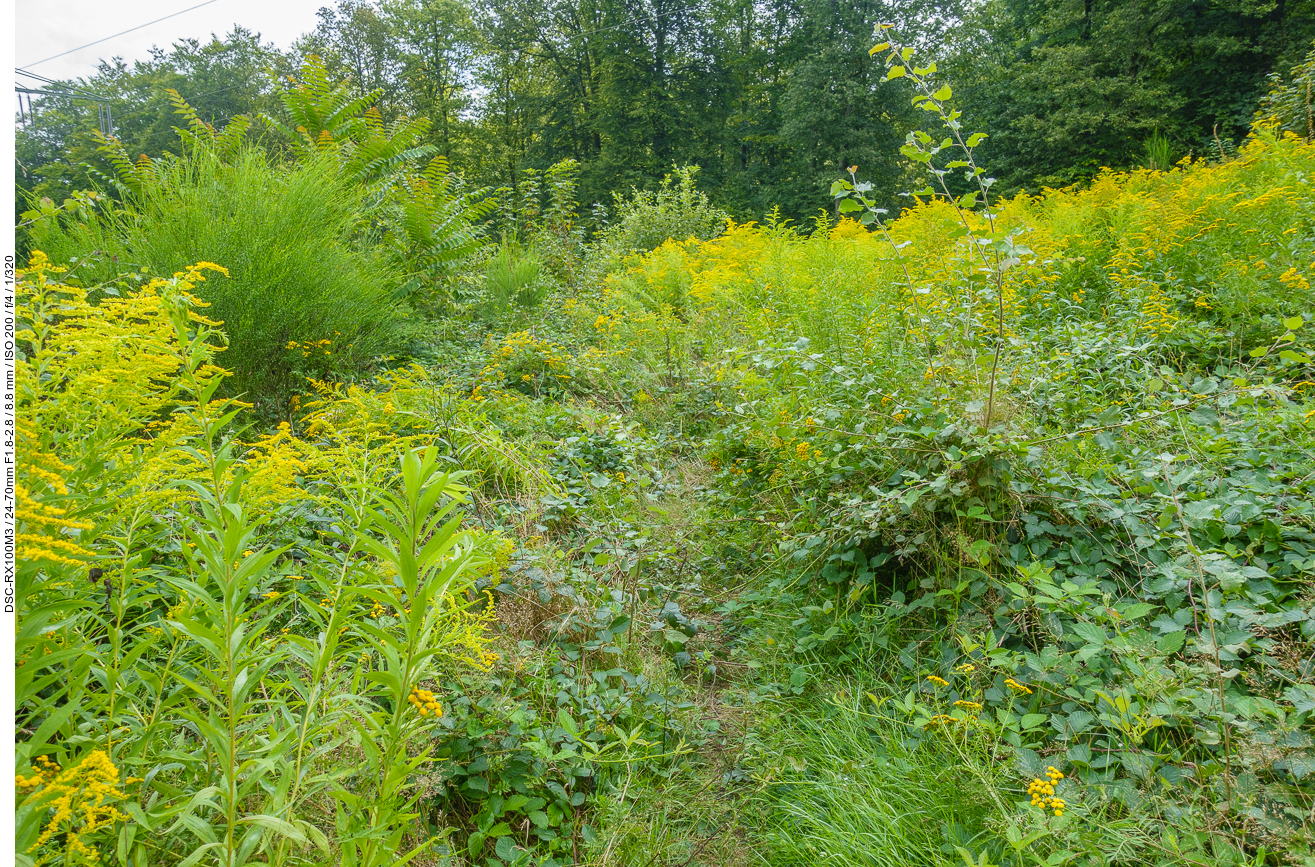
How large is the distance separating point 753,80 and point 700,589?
23.5 meters

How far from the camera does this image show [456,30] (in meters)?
22.8

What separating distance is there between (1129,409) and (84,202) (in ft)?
18.0

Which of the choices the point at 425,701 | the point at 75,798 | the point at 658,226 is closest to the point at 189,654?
the point at 75,798

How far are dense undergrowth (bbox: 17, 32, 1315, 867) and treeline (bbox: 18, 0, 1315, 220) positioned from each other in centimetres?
1245

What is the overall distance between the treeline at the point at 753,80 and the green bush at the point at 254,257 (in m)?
11.2

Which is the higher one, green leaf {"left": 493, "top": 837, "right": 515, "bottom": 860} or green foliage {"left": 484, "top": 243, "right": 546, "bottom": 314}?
green foliage {"left": 484, "top": 243, "right": 546, "bottom": 314}

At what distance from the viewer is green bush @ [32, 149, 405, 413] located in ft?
11.2

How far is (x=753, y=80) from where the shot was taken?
72.7 ft

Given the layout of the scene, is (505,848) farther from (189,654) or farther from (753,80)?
(753,80)

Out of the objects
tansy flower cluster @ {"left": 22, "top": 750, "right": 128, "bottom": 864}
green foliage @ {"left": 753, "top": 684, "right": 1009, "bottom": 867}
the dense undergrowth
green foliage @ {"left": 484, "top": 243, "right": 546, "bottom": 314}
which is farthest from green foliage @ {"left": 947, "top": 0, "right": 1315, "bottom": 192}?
tansy flower cluster @ {"left": 22, "top": 750, "right": 128, "bottom": 864}

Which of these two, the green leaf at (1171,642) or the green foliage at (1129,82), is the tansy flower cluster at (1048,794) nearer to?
the green leaf at (1171,642)

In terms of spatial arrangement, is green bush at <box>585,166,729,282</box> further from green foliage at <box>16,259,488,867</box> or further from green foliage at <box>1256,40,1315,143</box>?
green foliage at <box>16,259,488,867</box>

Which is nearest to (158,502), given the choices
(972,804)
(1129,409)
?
(972,804)

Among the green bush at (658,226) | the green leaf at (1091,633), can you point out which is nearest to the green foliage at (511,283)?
the green bush at (658,226)
